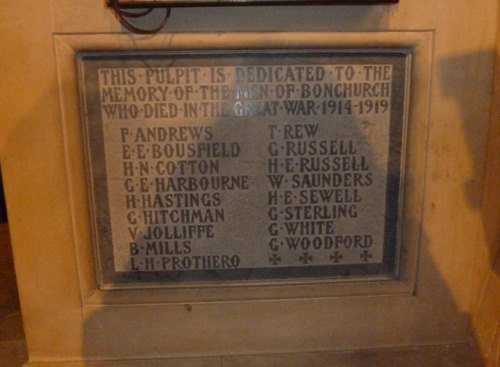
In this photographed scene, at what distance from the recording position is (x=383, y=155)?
1.65 m

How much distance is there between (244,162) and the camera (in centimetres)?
163

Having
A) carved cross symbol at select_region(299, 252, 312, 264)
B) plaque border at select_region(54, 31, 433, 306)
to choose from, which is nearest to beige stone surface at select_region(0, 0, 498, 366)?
plaque border at select_region(54, 31, 433, 306)

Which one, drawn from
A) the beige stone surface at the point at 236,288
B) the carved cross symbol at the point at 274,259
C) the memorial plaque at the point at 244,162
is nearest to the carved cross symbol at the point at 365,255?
the memorial plaque at the point at 244,162

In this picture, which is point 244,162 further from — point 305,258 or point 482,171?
point 482,171

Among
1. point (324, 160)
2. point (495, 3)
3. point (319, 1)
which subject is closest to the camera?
point (319, 1)

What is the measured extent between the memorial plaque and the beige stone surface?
0.06 m

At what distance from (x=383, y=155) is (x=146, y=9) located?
0.85 meters

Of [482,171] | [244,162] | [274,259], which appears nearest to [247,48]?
[244,162]

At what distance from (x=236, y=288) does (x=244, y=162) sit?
1.43ft

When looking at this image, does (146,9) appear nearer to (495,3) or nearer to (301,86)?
(301,86)

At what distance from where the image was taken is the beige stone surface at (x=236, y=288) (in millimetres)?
1515

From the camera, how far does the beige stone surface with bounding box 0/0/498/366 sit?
4.97 feet

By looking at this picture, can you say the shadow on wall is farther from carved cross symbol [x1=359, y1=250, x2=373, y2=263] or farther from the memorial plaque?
carved cross symbol [x1=359, y1=250, x2=373, y2=263]

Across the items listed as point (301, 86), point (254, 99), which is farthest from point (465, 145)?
point (254, 99)
